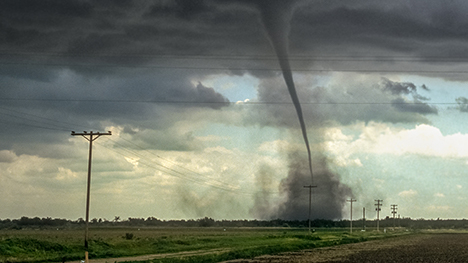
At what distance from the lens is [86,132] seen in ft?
Result: 232

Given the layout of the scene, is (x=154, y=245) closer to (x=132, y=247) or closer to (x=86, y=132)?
(x=132, y=247)

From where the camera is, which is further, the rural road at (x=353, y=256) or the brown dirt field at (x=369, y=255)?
the brown dirt field at (x=369, y=255)

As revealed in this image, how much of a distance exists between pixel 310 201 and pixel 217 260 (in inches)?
3324

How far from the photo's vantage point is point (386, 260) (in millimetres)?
69250

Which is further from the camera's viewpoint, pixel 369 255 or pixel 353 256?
pixel 369 255

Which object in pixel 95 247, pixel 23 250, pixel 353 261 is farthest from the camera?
pixel 95 247

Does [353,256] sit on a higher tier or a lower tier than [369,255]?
higher

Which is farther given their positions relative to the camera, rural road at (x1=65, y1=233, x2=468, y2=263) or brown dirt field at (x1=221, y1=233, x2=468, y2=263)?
brown dirt field at (x1=221, y1=233, x2=468, y2=263)

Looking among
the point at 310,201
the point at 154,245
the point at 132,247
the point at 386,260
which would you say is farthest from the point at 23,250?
the point at 310,201

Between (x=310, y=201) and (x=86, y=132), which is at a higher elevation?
(x=86, y=132)

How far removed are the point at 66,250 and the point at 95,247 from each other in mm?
6405

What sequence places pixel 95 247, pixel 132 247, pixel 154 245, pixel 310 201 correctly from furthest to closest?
1. pixel 310 201
2. pixel 154 245
3. pixel 132 247
4. pixel 95 247

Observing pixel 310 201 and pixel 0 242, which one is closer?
pixel 0 242

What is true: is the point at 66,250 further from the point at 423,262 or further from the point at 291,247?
the point at 423,262
